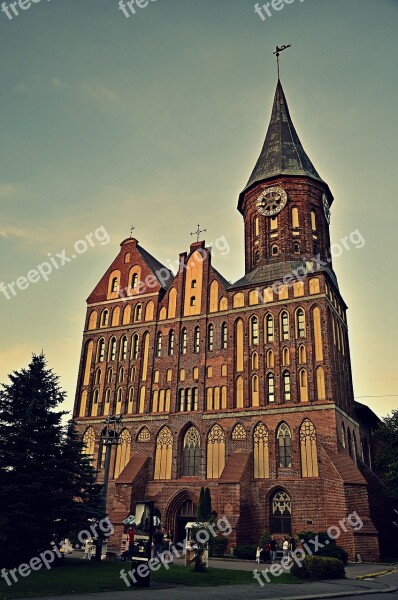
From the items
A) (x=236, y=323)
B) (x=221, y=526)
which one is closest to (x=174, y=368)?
(x=236, y=323)

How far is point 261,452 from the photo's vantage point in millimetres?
32000

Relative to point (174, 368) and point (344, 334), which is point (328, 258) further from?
point (174, 368)

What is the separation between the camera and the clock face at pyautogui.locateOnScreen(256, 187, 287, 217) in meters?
40.6

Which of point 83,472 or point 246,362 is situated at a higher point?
point 246,362

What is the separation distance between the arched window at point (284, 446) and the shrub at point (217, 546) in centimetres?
601

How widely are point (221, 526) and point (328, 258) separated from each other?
23136mm

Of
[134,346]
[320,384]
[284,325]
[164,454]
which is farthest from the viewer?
[134,346]

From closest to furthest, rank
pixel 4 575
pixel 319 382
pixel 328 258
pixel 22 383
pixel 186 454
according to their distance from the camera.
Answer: pixel 4 575
pixel 22 383
pixel 319 382
pixel 186 454
pixel 328 258

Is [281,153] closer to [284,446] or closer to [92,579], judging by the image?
[284,446]

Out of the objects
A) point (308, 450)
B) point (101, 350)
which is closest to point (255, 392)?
point (308, 450)

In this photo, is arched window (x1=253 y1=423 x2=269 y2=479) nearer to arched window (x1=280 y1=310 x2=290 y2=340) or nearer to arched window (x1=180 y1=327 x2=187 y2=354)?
arched window (x1=280 y1=310 x2=290 y2=340)

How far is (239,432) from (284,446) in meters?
3.34

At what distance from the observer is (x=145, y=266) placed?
1689 inches

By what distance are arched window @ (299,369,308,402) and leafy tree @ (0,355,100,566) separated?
1539cm
